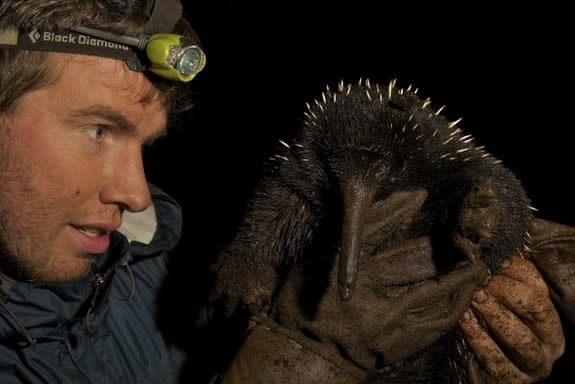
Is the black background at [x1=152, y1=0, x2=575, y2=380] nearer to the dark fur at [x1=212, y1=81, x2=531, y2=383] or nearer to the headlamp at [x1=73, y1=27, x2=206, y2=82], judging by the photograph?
the dark fur at [x1=212, y1=81, x2=531, y2=383]

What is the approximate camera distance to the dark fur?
1815mm

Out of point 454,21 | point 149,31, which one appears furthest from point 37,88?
point 454,21

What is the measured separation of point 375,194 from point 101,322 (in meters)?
1.22

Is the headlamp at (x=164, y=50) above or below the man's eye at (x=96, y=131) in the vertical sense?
above

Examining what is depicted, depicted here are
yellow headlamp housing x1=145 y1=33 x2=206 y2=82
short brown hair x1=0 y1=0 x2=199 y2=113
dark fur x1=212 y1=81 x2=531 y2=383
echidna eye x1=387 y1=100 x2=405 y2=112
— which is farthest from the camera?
echidna eye x1=387 y1=100 x2=405 y2=112

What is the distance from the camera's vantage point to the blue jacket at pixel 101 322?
1659mm

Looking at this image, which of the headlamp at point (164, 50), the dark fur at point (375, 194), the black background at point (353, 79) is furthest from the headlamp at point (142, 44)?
the black background at point (353, 79)

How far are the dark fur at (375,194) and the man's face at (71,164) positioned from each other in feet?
2.17

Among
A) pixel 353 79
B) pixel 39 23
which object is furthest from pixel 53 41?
pixel 353 79

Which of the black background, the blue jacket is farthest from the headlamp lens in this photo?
the black background

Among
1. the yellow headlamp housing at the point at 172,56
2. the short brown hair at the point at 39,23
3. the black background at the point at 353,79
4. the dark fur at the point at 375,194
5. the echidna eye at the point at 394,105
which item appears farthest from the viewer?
the black background at the point at 353,79

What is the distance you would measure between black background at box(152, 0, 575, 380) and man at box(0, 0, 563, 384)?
0.89 meters

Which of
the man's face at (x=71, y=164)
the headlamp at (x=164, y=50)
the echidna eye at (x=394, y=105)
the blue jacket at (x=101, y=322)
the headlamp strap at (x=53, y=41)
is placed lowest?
the blue jacket at (x=101, y=322)

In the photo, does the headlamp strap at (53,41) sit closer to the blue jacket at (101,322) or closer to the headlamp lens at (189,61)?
the headlamp lens at (189,61)
